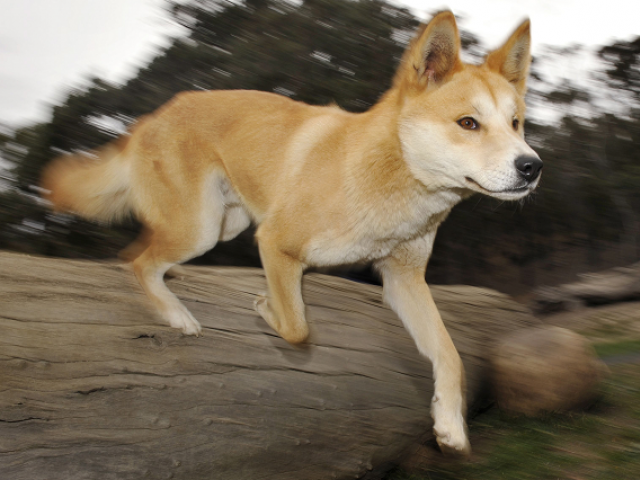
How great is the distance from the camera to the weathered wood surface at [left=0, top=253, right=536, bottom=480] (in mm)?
2160

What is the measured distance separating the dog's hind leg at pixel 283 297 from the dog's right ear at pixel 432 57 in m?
1.05

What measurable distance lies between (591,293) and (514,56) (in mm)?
5130

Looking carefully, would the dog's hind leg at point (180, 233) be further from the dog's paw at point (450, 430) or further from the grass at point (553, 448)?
the grass at point (553, 448)

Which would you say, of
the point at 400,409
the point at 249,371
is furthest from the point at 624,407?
the point at 249,371

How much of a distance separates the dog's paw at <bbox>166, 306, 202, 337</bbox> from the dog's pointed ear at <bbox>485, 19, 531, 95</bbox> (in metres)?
1.98

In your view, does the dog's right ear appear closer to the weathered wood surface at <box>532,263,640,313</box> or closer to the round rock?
the round rock

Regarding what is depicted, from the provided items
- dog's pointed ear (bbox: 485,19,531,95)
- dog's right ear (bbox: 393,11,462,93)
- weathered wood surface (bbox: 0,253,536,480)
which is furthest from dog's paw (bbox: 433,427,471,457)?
dog's pointed ear (bbox: 485,19,531,95)

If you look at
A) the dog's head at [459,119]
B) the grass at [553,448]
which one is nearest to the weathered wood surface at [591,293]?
the grass at [553,448]

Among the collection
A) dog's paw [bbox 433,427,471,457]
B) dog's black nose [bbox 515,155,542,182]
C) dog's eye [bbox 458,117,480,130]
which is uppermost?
dog's eye [bbox 458,117,480,130]

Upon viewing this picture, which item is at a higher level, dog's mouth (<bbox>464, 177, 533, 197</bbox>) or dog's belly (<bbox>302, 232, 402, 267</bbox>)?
dog's mouth (<bbox>464, 177, 533, 197</bbox>)

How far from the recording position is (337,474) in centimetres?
292

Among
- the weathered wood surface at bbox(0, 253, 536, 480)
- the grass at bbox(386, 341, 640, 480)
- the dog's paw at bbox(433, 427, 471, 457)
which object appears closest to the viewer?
the weathered wood surface at bbox(0, 253, 536, 480)

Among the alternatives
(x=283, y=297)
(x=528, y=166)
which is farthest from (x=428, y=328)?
(x=528, y=166)

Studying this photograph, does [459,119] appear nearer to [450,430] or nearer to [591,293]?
[450,430]
